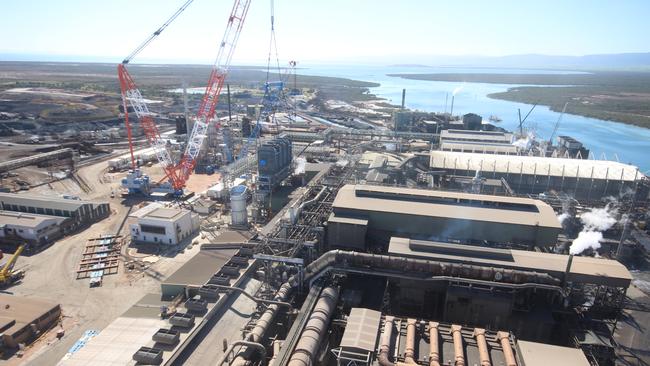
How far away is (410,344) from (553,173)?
3405cm

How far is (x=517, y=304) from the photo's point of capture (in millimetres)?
17734

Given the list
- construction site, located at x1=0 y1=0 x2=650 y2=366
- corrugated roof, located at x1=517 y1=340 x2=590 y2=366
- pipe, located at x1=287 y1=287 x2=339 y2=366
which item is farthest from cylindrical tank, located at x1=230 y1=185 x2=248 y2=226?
corrugated roof, located at x1=517 y1=340 x2=590 y2=366

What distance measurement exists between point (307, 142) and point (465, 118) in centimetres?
3080

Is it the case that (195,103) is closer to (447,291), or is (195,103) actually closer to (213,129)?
(213,129)

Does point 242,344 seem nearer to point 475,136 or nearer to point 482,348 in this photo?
point 482,348

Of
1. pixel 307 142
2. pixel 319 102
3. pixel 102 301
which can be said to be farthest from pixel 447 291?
pixel 319 102

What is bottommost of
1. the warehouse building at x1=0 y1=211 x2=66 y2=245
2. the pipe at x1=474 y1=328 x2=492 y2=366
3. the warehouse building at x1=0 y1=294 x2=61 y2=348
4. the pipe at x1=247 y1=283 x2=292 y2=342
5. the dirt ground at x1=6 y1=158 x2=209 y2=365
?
the dirt ground at x1=6 y1=158 x2=209 y2=365

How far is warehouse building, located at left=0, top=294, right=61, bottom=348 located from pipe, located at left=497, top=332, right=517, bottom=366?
78.8 feet

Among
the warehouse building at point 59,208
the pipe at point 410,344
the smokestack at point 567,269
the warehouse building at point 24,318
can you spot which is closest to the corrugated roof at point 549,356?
the pipe at point 410,344

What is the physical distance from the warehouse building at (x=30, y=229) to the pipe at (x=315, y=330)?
89.4ft

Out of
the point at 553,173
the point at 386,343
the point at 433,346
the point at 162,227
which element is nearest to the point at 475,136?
the point at 553,173

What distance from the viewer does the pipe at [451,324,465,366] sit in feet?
42.2

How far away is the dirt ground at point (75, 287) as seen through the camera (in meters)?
20.9

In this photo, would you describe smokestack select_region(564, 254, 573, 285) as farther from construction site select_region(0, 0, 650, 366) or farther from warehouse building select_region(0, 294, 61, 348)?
warehouse building select_region(0, 294, 61, 348)
